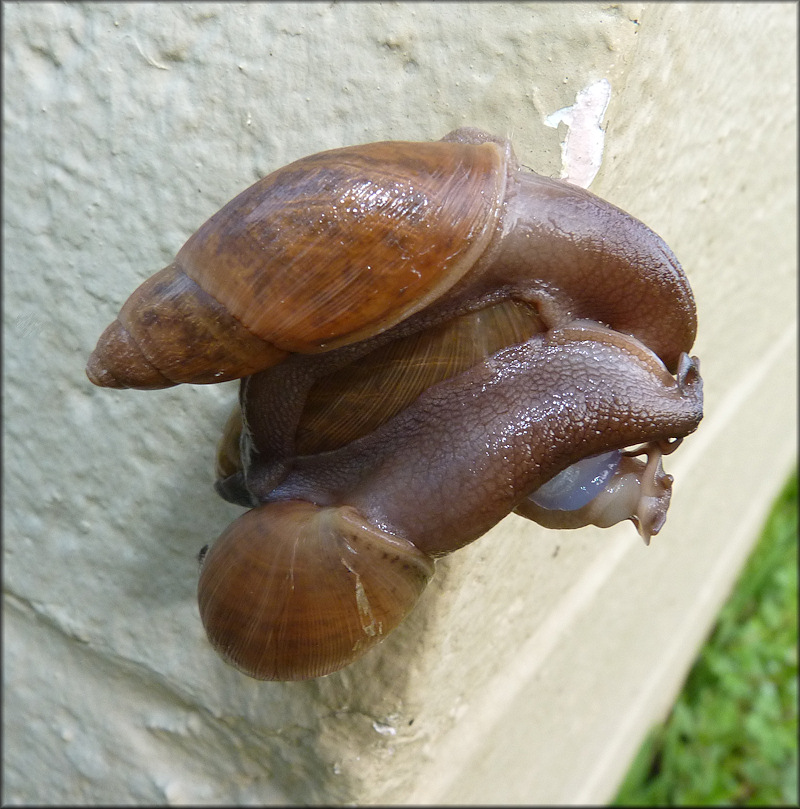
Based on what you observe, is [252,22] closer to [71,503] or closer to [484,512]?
[484,512]

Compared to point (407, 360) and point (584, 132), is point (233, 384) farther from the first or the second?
point (584, 132)

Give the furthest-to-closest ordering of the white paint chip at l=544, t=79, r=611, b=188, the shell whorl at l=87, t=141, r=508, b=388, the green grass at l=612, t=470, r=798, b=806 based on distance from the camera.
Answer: the green grass at l=612, t=470, r=798, b=806 → the white paint chip at l=544, t=79, r=611, b=188 → the shell whorl at l=87, t=141, r=508, b=388

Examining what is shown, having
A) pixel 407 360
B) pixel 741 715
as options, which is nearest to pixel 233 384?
pixel 407 360

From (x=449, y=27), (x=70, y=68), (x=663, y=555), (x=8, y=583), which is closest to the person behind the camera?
(x=449, y=27)

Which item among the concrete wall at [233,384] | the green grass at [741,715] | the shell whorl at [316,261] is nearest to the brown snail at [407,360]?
the shell whorl at [316,261]

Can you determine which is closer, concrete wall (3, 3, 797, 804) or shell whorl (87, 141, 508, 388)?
shell whorl (87, 141, 508, 388)

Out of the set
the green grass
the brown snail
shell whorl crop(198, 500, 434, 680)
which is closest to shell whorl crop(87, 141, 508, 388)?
the brown snail

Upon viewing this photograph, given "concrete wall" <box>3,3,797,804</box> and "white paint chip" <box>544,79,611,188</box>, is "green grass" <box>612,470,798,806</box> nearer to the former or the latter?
"concrete wall" <box>3,3,797,804</box>

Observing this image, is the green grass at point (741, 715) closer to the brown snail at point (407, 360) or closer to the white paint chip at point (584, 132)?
the brown snail at point (407, 360)

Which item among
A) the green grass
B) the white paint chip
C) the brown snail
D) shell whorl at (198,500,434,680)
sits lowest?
the green grass

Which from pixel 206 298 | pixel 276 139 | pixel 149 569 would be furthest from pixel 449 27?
pixel 149 569
